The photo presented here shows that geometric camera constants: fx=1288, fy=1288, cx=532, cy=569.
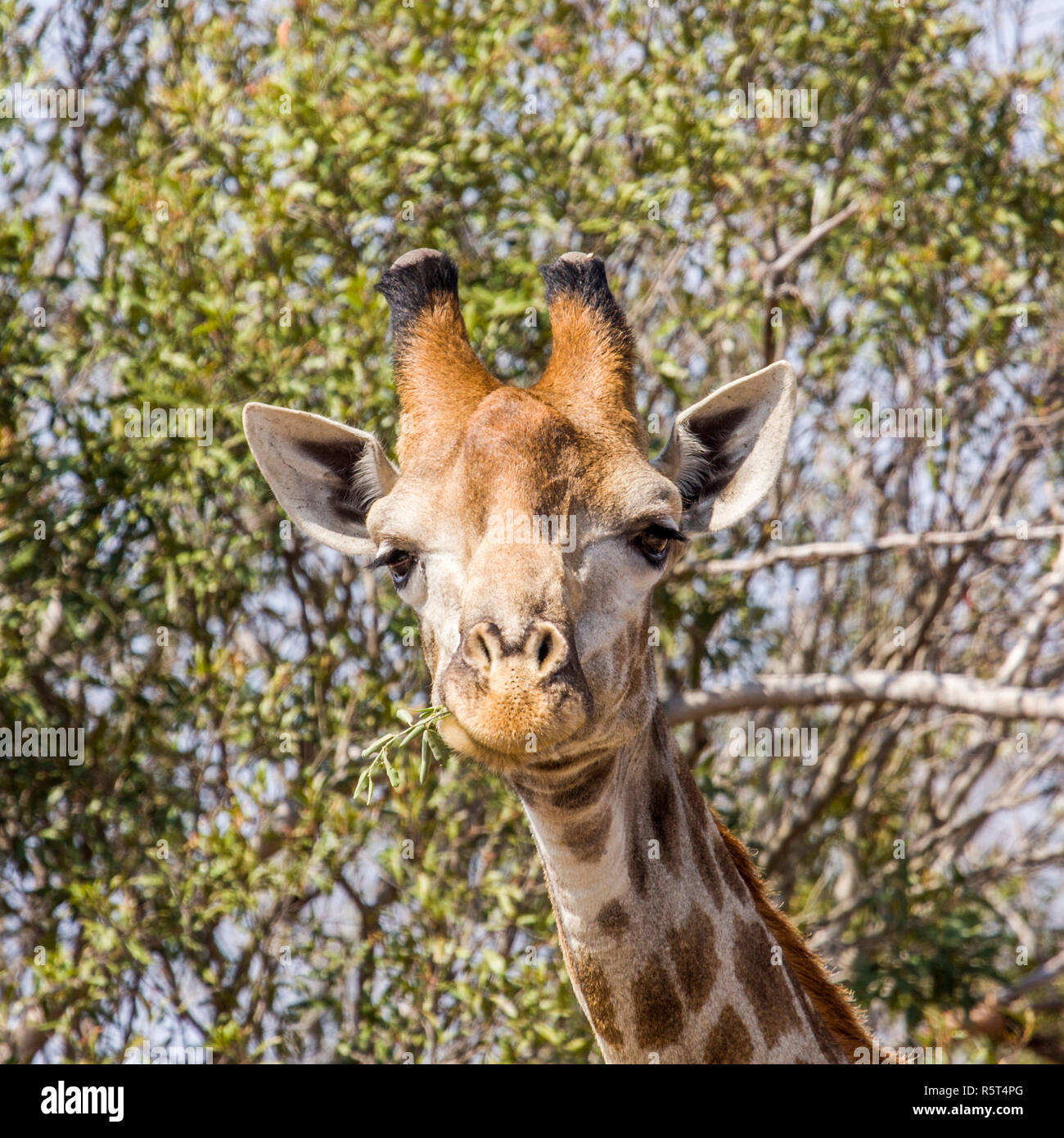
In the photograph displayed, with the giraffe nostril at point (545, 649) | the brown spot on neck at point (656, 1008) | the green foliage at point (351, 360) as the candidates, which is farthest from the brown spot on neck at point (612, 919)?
the green foliage at point (351, 360)

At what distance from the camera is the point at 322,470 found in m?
4.04

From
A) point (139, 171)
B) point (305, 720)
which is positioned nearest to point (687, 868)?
point (305, 720)

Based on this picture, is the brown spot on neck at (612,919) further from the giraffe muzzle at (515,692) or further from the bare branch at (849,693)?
the bare branch at (849,693)

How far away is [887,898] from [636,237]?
401 cm

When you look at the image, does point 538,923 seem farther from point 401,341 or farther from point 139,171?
point 139,171

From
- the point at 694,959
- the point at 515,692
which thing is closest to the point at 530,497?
the point at 515,692

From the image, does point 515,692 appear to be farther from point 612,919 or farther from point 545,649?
point 612,919

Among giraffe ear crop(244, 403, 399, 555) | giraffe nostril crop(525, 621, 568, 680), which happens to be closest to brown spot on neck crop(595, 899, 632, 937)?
giraffe nostril crop(525, 621, 568, 680)

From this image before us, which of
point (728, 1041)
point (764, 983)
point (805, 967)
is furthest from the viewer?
point (805, 967)

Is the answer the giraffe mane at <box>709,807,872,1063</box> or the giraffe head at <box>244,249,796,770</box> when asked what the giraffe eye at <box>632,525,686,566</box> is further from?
the giraffe mane at <box>709,807,872,1063</box>

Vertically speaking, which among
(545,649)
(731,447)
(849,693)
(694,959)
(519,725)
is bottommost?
(694,959)

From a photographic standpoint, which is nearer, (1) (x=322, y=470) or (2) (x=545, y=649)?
(2) (x=545, y=649)

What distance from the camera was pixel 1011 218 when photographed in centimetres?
711

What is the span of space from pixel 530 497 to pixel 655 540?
479mm
